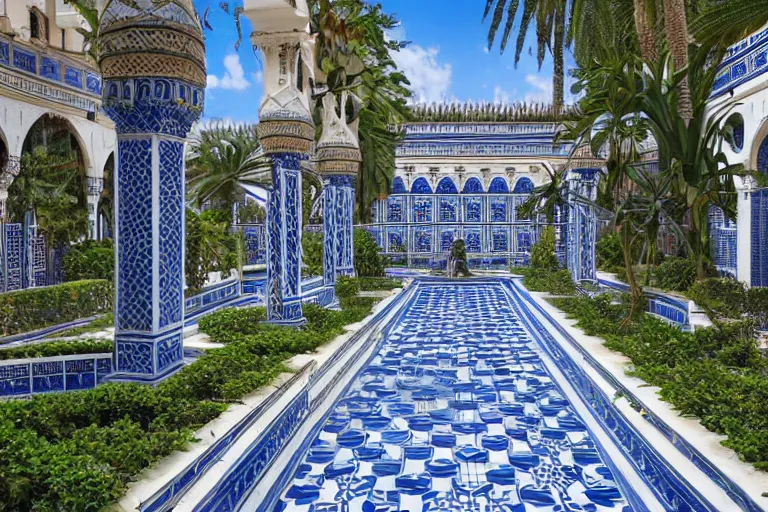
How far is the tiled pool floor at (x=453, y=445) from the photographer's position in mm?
3564

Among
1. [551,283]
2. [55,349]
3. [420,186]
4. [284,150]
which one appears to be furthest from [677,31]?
[420,186]

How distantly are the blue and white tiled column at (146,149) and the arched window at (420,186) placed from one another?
61.2 ft

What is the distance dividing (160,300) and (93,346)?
3.68 ft

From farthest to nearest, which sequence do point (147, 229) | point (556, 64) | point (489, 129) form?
point (489, 129), point (556, 64), point (147, 229)

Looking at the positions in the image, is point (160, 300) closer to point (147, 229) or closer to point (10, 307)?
point (147, 229)

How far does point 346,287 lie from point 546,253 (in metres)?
8.02

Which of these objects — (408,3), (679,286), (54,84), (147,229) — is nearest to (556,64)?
(679,286)

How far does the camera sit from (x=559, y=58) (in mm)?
21203

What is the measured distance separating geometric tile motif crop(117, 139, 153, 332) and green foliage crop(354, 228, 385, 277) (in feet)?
33.6

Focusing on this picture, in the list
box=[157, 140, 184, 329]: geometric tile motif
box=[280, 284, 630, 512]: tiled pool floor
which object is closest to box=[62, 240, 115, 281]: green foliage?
box=[280, 284, 630, 512]: tiled pool floor

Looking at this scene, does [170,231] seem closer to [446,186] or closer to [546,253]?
[546,253]

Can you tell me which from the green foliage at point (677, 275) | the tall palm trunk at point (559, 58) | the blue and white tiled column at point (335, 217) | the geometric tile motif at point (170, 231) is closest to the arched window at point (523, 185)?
the tall palm trunk at point (559, 58)

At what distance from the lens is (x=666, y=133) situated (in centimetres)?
693

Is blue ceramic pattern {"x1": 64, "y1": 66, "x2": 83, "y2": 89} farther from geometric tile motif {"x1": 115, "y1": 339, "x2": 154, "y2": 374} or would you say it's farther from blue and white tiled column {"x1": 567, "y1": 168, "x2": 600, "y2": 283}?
geometric tile motif {"x1": 115, "y1": 339, "x2": 154, "y2": 374}
